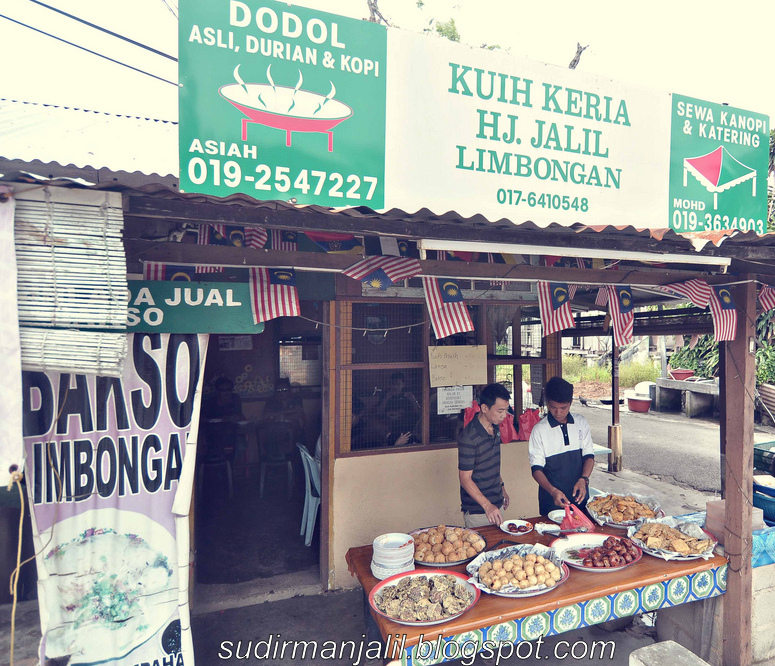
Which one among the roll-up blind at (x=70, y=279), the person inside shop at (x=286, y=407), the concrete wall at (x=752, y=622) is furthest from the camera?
the person inside shop at (x=286, y=407)

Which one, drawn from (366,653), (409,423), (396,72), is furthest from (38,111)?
(366,653)

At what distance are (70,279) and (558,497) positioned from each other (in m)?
3.94

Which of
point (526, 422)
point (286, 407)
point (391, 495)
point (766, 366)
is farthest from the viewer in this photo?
point (766, 366)

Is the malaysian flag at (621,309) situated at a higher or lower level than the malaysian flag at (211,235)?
lower

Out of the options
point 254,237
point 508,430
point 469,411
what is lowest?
point 508,430

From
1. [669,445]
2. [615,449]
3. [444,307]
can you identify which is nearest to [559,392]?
[444,307]

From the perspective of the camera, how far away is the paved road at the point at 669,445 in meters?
9.33

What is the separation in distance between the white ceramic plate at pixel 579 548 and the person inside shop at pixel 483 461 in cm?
53

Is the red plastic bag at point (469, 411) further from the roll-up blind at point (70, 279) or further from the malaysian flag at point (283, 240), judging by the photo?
the roll-up blind at point (70, 279)

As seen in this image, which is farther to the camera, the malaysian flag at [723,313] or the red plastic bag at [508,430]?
the red plastic bag at [508,430]

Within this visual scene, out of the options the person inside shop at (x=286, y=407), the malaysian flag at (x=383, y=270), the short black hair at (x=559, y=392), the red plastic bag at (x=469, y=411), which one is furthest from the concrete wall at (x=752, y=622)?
the person inside shop at (x=286, y=407)

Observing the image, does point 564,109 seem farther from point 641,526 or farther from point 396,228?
point 641,526

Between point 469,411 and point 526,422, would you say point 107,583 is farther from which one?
point 526,422

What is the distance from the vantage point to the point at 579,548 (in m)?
3.64
